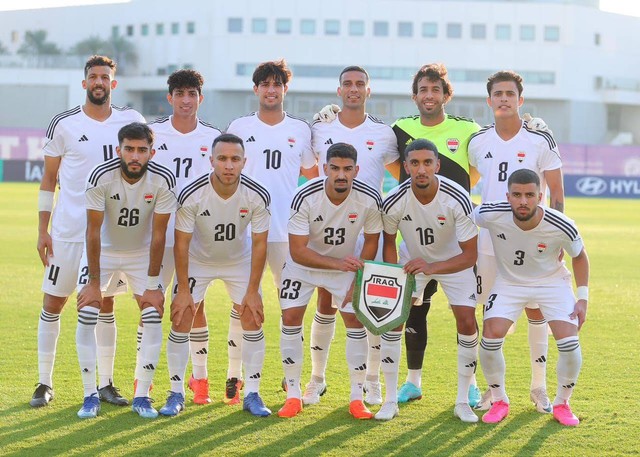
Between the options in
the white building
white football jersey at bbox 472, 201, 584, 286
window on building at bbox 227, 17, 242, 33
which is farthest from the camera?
window on building at bbox 227, 17, 242, 33

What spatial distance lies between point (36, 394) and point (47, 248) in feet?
3.11

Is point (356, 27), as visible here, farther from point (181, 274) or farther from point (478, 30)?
point (181, 274)

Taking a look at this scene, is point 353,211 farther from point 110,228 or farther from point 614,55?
point 614,55

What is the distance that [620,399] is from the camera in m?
6.79

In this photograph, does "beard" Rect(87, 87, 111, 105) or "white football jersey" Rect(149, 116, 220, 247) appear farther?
"white football jersey" Rect(149, 116, 220, 247)

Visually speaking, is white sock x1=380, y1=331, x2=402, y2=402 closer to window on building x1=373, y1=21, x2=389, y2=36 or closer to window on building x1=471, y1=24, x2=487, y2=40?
window on building x1=373, y1=21, x2=389, y2=36

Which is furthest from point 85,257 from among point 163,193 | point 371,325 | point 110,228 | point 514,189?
point 514,189

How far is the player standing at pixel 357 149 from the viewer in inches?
271

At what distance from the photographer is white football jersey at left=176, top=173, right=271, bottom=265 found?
6.35 m

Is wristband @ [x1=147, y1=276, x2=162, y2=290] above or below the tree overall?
below

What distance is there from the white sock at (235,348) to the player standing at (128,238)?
687mm

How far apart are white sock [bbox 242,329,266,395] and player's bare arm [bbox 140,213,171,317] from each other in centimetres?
61

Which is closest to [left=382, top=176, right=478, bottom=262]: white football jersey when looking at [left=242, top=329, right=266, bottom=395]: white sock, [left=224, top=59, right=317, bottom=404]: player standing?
[left=224, top=59, right=317, bottom=404]: player standing

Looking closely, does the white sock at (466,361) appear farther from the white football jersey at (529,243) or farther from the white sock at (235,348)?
the white sock at (235,348)
